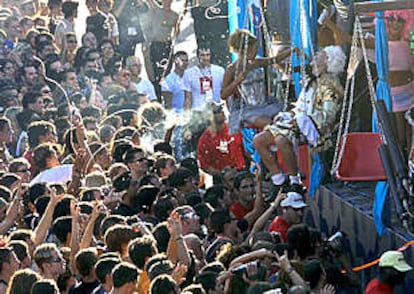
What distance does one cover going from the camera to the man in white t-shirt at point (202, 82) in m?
16.5

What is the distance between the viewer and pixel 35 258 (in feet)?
31.8

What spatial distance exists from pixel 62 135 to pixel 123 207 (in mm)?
4215

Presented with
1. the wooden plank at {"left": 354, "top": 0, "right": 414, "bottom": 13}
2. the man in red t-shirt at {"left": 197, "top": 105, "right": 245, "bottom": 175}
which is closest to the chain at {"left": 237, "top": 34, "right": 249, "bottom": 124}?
the man in red t-shirt at {"left": 197, "top": 105, "right": 245, "bottom": 175}

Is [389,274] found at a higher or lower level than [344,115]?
lower

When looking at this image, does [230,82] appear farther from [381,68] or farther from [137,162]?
[381,68]

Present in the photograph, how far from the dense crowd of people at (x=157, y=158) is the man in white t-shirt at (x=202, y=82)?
0.02 m

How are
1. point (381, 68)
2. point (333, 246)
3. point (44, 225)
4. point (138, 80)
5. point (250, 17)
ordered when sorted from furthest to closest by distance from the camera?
point (138, 80)
point (250, 17)
point (381, 68)
point (333, 246)
point (44, 225)

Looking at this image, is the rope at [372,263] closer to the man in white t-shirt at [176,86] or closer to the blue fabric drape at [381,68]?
the blue fabric drape at [381,68]

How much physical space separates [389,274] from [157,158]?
4.74 metres

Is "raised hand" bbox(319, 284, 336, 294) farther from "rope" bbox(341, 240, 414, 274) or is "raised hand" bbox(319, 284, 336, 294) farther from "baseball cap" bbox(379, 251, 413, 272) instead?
"rope" bbox(341, 240, 414, 274)

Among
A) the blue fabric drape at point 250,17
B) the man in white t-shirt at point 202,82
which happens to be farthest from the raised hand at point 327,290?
the man in white t-shirt at point 202,82

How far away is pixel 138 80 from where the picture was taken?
1845 centimetres

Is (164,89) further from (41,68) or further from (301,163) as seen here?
(301,163)

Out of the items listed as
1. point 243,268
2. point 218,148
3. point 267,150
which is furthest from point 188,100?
point 243,268
